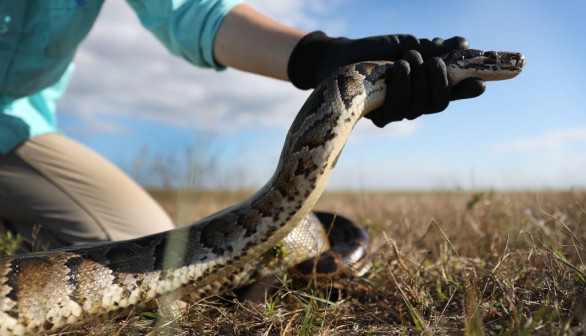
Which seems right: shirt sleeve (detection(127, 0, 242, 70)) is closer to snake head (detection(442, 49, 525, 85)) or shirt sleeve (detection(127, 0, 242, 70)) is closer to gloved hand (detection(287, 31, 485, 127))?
gloved hand (detection(287, 31, 485, 127))

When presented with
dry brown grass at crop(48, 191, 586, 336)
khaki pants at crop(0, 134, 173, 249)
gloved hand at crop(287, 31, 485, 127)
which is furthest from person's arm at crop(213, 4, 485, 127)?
khaki pants at crop(0, 134, 173, 249)

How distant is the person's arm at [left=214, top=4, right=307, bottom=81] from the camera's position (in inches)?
179

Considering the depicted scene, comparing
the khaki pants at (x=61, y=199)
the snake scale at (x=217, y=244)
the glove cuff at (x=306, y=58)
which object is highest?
the glove cuff at (x=306, y=58)

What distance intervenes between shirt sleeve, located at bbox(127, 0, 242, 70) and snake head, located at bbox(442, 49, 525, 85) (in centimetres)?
223

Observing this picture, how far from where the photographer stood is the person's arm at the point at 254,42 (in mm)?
4559

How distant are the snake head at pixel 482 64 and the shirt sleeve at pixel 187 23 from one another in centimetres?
223

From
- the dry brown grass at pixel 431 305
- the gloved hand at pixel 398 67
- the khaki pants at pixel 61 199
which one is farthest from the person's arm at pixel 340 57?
the khaki pants at pixel 61 199

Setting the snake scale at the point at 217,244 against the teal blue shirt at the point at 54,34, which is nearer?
the snake scale at the point at 217,244

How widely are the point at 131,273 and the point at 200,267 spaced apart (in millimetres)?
462

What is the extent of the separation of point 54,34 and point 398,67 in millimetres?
3486

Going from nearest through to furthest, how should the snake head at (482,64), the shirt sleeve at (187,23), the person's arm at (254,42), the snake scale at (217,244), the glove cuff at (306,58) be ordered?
the snake scale at (217,244) → the snake head at (482,64) → the glove cuff at (306,58) → the person's arm at (254,42) → the shirt sleeve at (187,23)

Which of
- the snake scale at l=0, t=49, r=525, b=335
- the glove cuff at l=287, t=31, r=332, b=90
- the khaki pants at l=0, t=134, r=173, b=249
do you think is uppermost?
the glove cuff at l=287, t=31, r=332, b=90

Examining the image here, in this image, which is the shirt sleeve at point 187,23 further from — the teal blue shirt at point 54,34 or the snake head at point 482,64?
the snake head at point 482,64

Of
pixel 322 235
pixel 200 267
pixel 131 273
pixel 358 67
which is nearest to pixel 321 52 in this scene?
pixel 358 67
